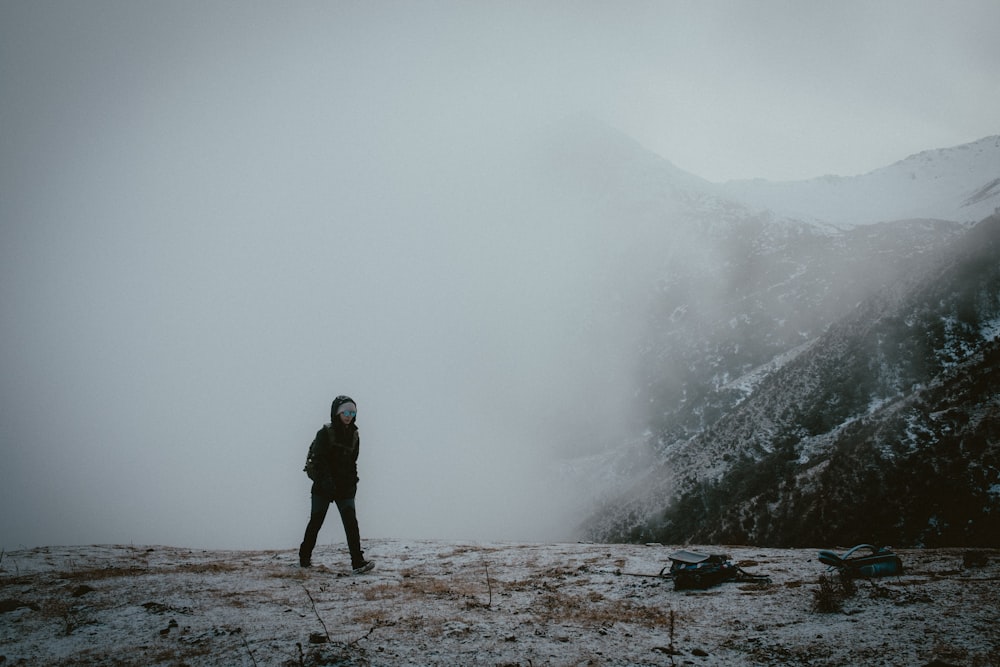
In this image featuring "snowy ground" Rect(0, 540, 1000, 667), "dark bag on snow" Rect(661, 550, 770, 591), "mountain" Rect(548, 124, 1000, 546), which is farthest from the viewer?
"mountain" Rect(548, 124, 1000, 546)

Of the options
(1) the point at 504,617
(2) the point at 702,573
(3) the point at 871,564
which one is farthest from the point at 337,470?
(3) the point at 871,564

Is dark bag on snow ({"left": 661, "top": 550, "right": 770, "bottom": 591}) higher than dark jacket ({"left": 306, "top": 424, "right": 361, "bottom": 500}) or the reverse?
the reverse

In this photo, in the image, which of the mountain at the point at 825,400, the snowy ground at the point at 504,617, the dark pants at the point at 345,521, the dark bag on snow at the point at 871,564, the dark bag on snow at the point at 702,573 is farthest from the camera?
the mountain at the point at 825,400

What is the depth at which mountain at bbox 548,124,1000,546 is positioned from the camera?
25.1m

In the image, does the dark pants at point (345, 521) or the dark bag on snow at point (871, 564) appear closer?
the dark bag on snow at point (871, 564)

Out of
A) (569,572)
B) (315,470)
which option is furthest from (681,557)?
(315,470)

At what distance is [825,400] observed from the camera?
4559cm

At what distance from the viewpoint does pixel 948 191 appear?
7156 inches

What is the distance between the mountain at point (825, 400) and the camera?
25.1 metres

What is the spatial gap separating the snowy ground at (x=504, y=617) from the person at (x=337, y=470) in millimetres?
827

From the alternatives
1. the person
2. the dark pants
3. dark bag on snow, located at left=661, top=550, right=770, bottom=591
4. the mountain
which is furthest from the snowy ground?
the mountain

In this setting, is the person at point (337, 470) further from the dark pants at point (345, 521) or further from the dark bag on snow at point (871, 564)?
the dark bag on snow at point (871, 564)

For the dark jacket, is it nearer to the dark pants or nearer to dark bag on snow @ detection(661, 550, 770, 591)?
the dark pants

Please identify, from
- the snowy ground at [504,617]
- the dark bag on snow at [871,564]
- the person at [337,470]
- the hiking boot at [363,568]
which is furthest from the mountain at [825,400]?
the person at [337,470]
